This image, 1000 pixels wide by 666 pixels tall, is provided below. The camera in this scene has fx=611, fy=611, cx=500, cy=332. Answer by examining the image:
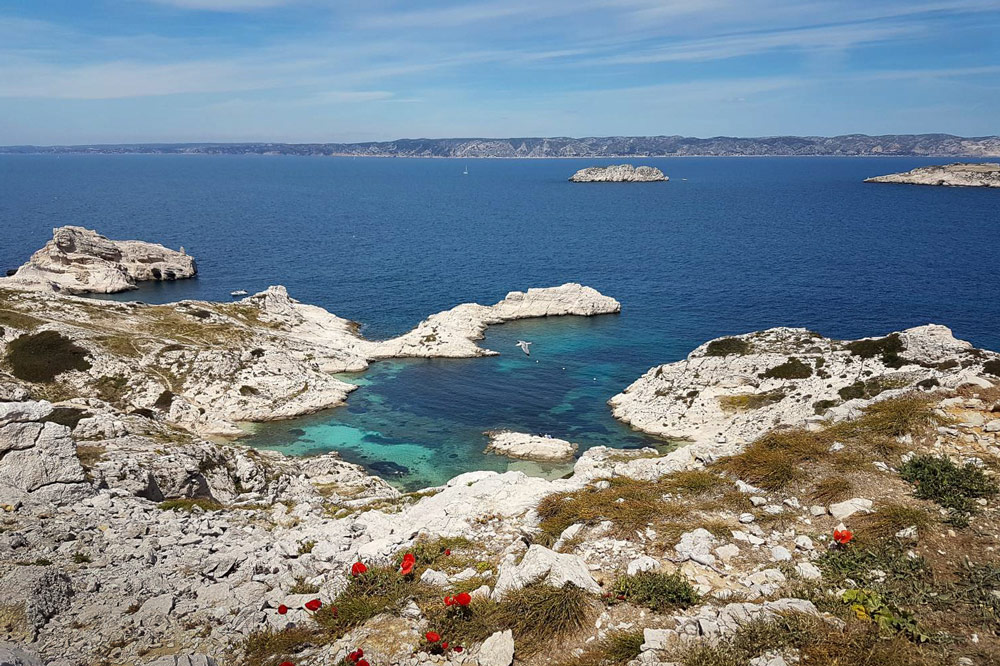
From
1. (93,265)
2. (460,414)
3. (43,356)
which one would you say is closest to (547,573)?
(460,414)

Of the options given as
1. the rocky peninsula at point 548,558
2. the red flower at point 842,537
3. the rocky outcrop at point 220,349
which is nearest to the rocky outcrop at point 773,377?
the rocky outcrop at point 220,349

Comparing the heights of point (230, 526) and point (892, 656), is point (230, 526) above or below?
below

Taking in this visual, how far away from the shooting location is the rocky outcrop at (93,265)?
341ft

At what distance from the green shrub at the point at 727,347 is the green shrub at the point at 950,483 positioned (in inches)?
1795

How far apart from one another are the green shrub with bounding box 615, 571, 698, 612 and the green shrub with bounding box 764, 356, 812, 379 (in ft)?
153

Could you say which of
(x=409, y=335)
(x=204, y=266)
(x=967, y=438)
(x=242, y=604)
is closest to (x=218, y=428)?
(x=409, y=335)

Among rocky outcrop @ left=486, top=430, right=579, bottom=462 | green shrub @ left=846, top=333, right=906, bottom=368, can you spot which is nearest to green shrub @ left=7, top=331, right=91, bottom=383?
rocky outcrop @ left=486, top=430, right=579, bottom=462

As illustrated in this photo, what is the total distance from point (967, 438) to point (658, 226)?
159m

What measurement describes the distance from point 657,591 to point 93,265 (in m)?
124

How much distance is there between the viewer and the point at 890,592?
11.9m

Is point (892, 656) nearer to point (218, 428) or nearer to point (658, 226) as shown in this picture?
point (218, 428)

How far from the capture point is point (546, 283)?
109688 mm

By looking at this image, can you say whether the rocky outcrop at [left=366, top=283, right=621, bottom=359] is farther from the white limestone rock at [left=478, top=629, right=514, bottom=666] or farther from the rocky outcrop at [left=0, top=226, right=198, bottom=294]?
the white limestone rock at [left=478, top=629, right=514, bottom=666]

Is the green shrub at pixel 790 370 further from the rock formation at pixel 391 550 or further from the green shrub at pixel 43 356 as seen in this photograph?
the green shrub at pixel 43 356
